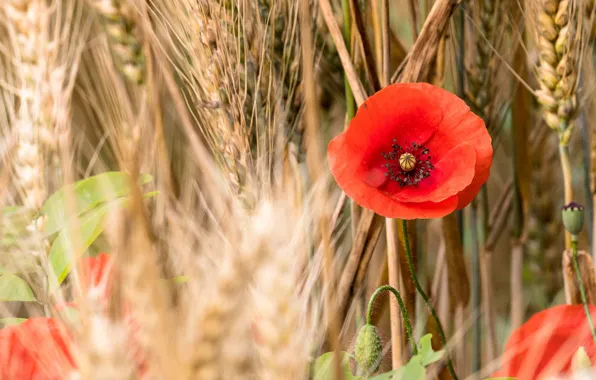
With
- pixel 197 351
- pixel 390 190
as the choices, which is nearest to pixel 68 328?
pixel 197 351

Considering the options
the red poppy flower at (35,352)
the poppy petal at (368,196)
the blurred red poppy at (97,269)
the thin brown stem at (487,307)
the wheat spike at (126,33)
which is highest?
the wheat spike at (126,33)

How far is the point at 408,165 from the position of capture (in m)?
0.53

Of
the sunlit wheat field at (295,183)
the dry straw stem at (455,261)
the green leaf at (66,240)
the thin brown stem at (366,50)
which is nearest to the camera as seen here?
the sunlit wheat field at (295,183)

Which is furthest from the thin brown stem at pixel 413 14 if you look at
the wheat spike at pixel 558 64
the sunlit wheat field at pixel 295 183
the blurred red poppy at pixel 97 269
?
the blurred red poppy at pixel 97 269

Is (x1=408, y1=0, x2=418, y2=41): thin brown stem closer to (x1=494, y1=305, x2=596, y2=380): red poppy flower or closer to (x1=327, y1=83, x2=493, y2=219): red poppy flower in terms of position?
(x1=327, y1=83, x2=493, y2=219): red poppy flower

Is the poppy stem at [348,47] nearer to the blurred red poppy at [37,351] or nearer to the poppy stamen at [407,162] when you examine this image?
the poppy stamen at [407,162]

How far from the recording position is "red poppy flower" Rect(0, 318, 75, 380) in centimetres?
36

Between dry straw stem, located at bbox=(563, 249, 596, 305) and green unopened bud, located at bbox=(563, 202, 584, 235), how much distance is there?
4 cm

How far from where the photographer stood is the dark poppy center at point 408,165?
0.53 meters

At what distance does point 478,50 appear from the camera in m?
0.69

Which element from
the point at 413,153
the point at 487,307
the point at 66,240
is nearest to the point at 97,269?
the point at 66,240

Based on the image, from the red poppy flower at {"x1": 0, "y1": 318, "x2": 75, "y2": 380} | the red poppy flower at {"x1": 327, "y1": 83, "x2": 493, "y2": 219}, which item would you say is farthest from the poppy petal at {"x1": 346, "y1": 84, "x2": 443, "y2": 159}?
the red poppy flower at {"x1": 0, "y1": 318, "x2": 75, "y2": 380}

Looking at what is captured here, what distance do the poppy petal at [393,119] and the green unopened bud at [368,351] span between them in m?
0.14

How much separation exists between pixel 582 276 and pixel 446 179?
165mm
